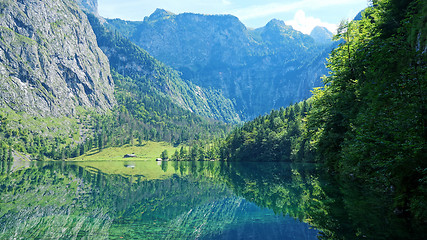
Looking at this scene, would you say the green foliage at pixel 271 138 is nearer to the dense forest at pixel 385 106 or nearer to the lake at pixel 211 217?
the dense forest at pixel 385 106

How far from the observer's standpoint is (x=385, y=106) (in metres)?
21.4

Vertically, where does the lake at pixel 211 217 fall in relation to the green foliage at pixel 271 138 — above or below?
below

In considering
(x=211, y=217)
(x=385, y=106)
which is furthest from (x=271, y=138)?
(x=385, y=106)

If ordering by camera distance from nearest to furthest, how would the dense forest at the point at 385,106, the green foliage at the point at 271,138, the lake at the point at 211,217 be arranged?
the dense forest at the point at 385,106, the lake at the point at 211,217, the green foliage at the point at 271,138

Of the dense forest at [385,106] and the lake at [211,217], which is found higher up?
the dense forest at [385,106]

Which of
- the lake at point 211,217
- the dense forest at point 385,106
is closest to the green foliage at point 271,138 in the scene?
the dense forest at point 385,106

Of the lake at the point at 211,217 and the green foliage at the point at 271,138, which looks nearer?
the lake at the point at 211,217

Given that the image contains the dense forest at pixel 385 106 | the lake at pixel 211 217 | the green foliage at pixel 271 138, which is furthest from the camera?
the green foliage at pixel 271 138

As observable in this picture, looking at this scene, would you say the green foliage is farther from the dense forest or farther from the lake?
Answer: the lake

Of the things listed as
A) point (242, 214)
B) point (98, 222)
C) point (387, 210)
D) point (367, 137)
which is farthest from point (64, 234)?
point (387, 210)

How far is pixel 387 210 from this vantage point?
23031mm

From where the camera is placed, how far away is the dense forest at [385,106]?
18.3 metres

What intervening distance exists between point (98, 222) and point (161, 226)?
259 inches

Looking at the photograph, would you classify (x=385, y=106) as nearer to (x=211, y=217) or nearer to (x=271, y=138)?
(x=211, y=217)
